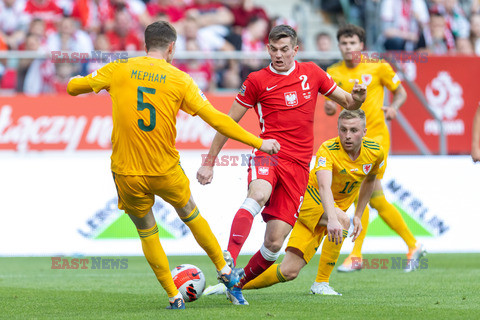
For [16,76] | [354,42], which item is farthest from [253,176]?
[16,76]

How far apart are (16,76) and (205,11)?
14.4ft

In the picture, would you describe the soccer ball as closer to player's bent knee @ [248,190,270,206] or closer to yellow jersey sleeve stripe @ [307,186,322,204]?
player's bent knee @ [248,190,270,206]

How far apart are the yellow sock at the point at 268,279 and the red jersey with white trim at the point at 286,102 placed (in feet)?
3.33

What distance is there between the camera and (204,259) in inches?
446

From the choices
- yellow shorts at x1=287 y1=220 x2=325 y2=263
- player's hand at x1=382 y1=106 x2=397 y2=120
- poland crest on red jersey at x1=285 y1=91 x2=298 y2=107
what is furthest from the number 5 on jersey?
player's hand at x1=382 y1=106 x2=397 y2=120

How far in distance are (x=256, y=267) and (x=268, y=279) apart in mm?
324

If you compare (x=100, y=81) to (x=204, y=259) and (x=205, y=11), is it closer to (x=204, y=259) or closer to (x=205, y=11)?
(x=204, y=259)

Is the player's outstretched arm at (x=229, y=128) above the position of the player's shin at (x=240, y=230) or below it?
above

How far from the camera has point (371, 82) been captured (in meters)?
9.72

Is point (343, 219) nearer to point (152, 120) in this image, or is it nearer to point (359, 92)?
point (359, 92)

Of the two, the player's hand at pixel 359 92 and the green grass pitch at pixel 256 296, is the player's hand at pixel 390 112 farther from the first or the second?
the player's hand at pixel 359 92

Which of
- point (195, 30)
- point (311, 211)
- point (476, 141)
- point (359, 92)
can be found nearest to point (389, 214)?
point (476, 141)

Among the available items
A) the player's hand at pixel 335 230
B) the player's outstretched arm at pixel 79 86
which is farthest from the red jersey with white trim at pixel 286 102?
the player's outstretched arm at pixel 79 86

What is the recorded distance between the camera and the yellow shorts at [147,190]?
6.31 metres
